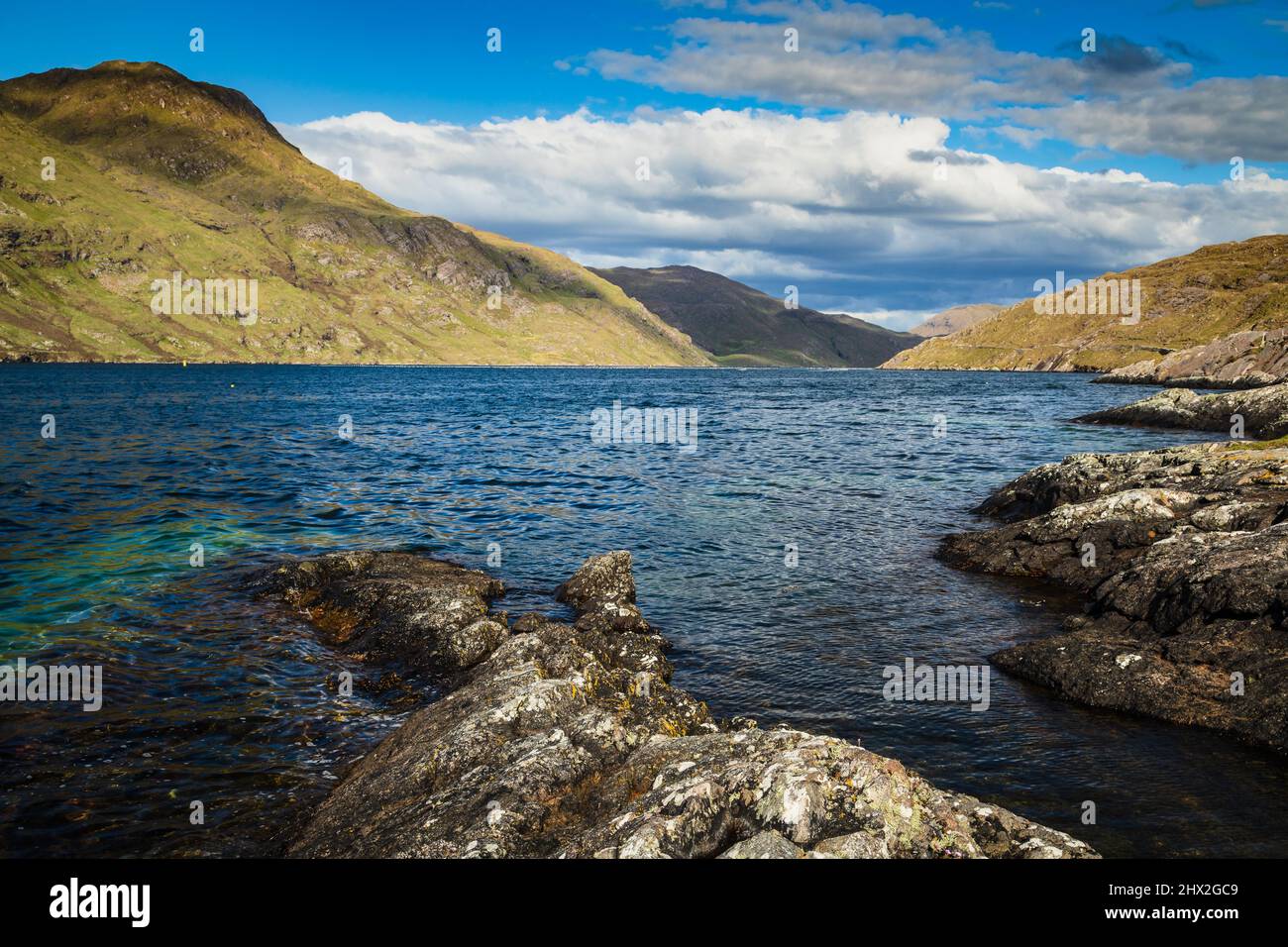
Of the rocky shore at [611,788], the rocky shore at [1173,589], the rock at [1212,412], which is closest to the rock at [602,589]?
the rocky shore at [611,788]

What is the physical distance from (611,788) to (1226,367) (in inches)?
6338

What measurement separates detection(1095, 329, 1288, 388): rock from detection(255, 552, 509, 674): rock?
101 metres

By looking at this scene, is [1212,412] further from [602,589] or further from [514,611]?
[514,611]

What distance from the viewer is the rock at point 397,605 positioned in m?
17.2

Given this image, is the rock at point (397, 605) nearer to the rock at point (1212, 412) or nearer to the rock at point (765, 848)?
the rock at point (765, 848)

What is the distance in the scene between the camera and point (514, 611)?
831 inches

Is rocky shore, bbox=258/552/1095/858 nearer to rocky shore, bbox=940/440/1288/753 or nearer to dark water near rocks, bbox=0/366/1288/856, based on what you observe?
dark water near rocks, bbox=0/366/1288/856

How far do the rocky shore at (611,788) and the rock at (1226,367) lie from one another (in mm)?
102602

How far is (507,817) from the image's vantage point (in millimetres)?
8609

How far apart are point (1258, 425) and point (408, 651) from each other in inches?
2539

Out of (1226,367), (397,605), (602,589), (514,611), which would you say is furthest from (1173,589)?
(1226,367)
